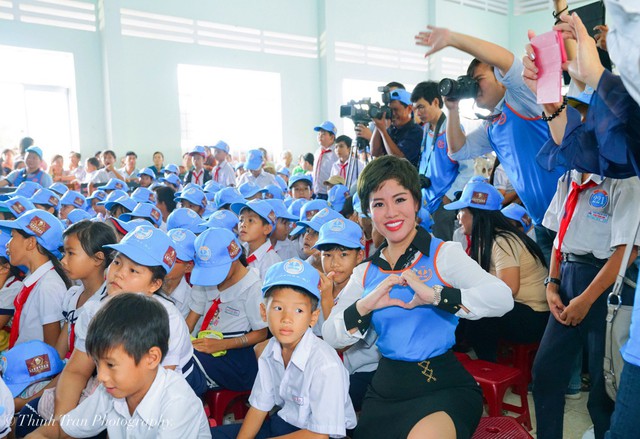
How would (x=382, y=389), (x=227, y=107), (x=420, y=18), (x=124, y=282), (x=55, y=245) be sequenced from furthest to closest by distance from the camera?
(x=420, y=18) → (x=227, y=107) → (x=55, y=245) → (x=124, y=282) → (x=382, y=389)

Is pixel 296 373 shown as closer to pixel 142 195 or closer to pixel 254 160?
pixel 142 195

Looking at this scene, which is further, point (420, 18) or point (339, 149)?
point (420, 18)

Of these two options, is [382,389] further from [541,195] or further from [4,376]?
[4,376]

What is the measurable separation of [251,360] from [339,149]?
411cm

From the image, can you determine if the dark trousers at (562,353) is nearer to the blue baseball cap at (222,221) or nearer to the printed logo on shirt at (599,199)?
the printed logo on shirt at (599,199)

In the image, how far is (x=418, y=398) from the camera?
1524 mm

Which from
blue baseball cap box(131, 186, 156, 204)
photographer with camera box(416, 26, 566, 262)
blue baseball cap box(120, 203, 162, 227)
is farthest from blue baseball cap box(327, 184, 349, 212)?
photographer with camera box(416, 26, 566, 262)

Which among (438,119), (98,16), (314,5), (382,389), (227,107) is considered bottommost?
(382,389)

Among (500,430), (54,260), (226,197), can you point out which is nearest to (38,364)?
(54,260)

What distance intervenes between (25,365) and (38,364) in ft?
0.15

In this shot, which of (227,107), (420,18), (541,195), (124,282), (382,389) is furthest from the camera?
(420,18)

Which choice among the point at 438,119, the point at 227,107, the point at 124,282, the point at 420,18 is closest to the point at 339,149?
the point at 438,119

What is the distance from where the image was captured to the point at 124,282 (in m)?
1.98

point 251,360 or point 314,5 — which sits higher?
point 314,5
